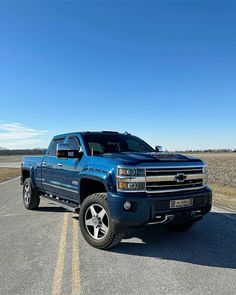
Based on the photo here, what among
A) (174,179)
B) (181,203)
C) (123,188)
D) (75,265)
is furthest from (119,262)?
(174,179)

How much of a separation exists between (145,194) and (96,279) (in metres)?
1.55

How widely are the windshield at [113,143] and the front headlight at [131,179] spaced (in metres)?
1.51

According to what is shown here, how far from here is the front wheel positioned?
532cm

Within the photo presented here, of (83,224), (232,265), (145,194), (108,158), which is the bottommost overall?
(232,265)

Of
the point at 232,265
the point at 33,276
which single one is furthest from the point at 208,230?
the point at 33,276

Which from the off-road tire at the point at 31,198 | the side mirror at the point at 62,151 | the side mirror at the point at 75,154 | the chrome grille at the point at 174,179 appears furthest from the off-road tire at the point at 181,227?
the off-road tire at the point at 31,198

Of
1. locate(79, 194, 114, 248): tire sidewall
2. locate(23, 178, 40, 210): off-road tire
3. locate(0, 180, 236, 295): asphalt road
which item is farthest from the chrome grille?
locate(23, 178, 40, 210): off-road tire

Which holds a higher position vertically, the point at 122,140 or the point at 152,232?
the point at 122,140

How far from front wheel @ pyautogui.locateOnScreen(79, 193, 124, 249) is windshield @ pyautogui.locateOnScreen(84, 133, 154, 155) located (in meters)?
1.20

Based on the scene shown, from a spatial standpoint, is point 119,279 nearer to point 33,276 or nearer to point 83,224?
point 33,276

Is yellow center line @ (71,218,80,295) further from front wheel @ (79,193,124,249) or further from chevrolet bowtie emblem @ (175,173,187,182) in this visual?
chevrolet bowtie emblem @ (175,173,187,182)

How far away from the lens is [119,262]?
4.86 m

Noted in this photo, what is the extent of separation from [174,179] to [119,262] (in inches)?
64.3

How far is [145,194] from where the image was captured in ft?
16.9
